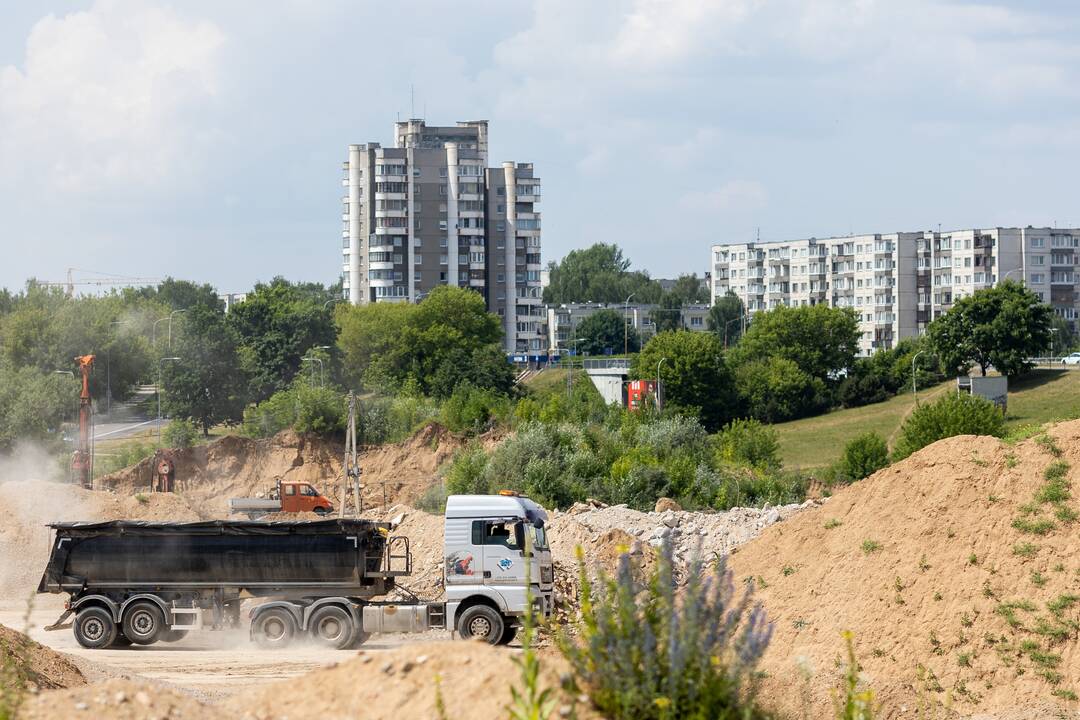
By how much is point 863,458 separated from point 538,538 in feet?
140

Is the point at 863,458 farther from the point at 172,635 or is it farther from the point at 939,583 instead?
the point at 172,635

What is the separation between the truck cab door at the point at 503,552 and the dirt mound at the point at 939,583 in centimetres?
468

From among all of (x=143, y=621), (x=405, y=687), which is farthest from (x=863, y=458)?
(x=405, y=687)

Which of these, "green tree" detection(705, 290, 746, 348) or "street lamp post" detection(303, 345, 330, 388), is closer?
"street lamp post" detection(303, 345, 330, 388)

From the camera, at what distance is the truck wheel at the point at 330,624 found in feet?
89.3

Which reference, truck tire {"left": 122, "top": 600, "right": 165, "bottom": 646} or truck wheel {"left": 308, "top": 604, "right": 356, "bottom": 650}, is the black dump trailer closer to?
truck tire {"left": 122, "top": 600, "right": 165, "bottom": 646}

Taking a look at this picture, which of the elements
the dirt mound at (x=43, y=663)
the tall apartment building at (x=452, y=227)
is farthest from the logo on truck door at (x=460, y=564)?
the tall apartment building at (x=452, y=227)

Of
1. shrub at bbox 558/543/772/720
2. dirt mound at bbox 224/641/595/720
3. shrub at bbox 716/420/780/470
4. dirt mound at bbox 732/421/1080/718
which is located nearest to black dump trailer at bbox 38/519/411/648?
dirt mound at bbox 732/421/1080/718

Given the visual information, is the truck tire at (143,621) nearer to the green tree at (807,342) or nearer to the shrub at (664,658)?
the shrub at (664,658)

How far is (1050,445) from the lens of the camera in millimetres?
25812

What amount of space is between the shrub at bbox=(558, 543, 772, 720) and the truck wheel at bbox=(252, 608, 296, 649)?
64.0ft

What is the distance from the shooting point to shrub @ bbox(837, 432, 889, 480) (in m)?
66.2

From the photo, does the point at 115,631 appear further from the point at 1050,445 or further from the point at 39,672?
the point at 1050,445

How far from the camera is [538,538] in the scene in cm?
2736
